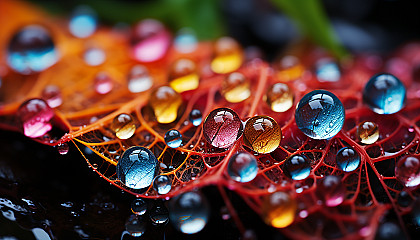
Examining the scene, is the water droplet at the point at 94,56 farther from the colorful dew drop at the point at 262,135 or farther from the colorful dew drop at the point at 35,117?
the colorful dew drop at the point at 262,135

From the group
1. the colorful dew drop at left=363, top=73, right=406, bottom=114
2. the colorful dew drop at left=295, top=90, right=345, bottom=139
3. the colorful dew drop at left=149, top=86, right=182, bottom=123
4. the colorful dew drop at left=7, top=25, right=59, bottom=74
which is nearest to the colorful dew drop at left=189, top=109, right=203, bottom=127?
the colorful dew drop at left=149, top=86, right=182, bottom=123

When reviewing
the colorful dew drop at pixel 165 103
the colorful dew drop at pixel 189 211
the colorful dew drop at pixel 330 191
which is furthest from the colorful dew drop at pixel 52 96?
the colorful dew drop at pixel 330 191

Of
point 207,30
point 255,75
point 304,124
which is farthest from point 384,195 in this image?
point 207,30

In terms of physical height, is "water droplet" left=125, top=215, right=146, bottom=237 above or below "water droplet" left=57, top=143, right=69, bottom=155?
below

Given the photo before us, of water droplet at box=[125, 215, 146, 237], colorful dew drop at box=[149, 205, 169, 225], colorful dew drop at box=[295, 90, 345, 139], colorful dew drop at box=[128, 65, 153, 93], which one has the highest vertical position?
colorful dew drop at box=[295, 90, 345, 139]

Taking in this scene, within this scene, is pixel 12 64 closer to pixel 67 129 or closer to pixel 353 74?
pixel 67 129

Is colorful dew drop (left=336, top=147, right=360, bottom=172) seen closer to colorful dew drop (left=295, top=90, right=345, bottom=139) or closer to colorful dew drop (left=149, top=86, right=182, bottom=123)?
colorful dew drop (left=295, top=90, right=345, bottom=139)
